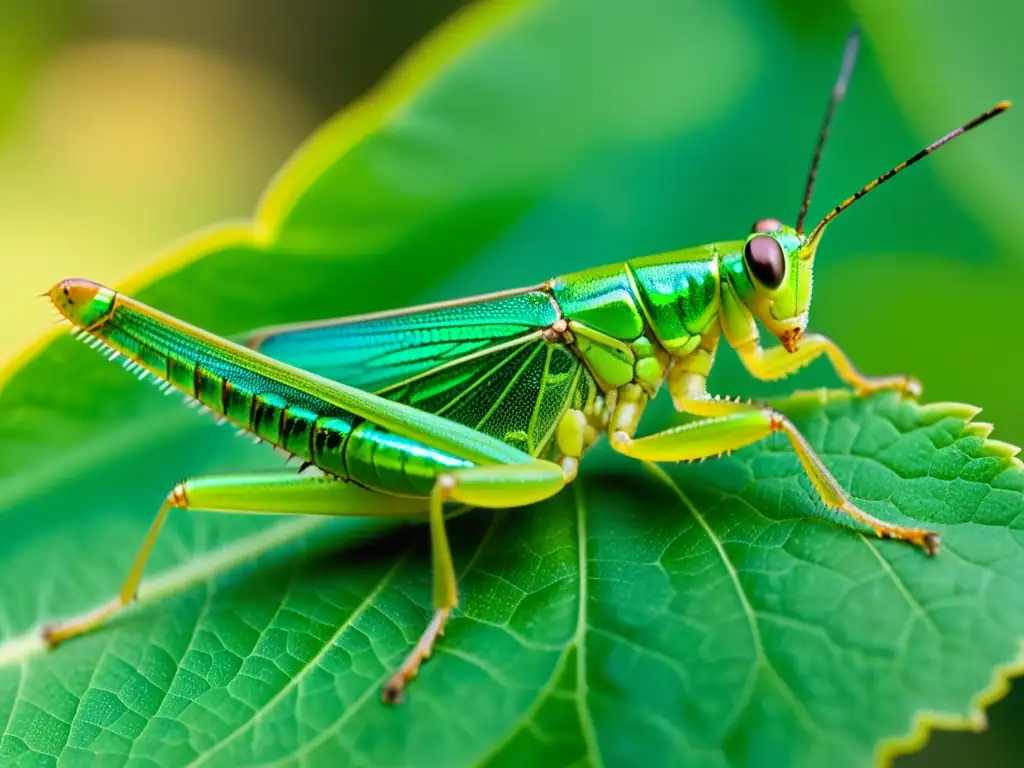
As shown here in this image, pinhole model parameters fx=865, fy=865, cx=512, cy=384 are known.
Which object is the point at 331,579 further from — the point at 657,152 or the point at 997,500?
the point at 657,152

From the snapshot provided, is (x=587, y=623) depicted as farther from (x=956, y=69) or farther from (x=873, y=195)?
(x=956, y=69)

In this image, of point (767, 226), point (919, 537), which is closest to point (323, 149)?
point (767, 226)

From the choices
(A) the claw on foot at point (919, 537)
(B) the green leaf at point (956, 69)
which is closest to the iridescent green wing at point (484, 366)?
(A) the claw on foot at point (919, 537)

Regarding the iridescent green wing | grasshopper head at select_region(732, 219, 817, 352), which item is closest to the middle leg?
the iridescent green wing

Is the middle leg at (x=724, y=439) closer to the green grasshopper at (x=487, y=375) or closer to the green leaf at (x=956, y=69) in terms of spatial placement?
the green grasshopper at (x=487, y=375)

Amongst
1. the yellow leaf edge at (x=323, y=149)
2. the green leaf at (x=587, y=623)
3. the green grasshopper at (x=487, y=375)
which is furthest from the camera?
the yellow leaf edge at (x=323, y=149)

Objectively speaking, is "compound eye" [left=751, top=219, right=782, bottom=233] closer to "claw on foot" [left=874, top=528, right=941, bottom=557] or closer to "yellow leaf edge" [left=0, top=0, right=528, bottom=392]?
"claw on foot" [left=874, top=528, right=941, bottom=557]

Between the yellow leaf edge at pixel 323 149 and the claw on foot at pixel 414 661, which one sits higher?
the yellow leaf edge at pixel 323 149
